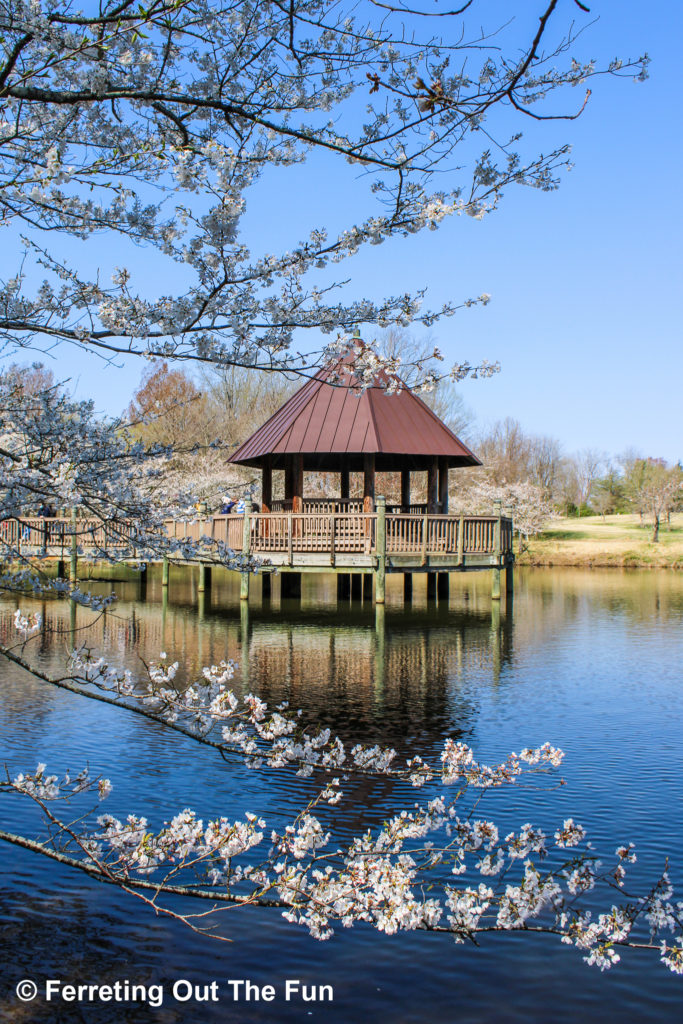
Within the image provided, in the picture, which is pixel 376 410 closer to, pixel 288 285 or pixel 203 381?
pixel 288 285

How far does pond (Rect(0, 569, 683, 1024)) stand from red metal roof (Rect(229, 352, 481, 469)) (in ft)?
14.5

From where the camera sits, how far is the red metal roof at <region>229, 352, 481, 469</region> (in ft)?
71.4

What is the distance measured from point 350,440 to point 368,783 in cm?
1447

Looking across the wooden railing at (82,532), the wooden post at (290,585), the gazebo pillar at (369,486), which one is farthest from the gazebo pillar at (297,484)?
the wooden railing at (82,532)

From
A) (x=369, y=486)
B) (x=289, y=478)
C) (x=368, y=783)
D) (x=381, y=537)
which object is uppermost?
(x=289, y=478)

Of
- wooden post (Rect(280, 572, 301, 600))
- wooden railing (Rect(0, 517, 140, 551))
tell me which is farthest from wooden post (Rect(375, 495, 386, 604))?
wooden railing (Rect(0, 517, 140, 551))

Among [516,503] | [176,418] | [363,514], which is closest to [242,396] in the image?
[176,418]

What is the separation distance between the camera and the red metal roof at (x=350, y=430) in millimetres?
21750

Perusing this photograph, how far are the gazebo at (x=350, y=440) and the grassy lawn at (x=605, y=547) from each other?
25138 mm

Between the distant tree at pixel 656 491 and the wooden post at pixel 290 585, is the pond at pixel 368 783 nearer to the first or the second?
the wooden post at pixel 290 585

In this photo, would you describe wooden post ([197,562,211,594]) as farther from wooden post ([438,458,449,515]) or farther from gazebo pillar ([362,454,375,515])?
wooden post ([438,458,449,515])

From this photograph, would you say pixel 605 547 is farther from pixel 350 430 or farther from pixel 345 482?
pixel 350 430

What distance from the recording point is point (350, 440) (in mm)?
21766

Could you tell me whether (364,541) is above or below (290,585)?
above
